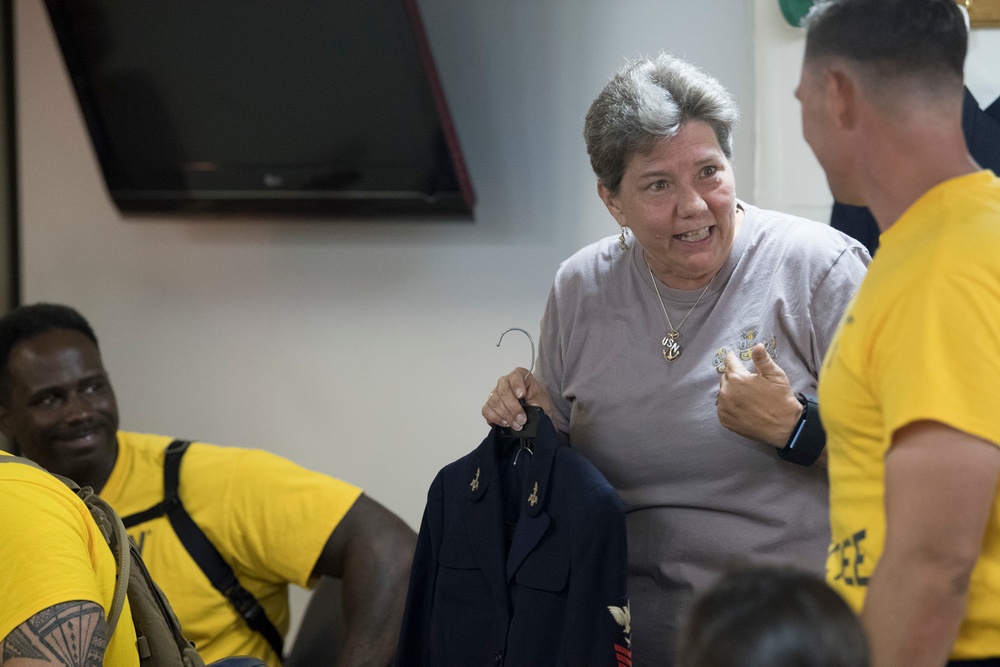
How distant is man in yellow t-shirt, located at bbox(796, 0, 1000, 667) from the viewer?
0.94m

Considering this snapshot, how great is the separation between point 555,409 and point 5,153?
2.30m

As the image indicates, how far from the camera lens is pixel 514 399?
1.80m

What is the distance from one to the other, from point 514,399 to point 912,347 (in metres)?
0.91

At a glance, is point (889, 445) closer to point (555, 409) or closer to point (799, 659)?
point (799, 659)

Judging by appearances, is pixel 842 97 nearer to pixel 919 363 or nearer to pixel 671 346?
pixel 919 363

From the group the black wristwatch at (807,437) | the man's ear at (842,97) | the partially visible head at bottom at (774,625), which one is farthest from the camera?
the black wristwatch at (807,437)

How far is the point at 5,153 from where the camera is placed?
3.36 m

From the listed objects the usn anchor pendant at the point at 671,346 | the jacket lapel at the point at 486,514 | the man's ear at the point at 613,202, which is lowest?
the jacket lapel at the point at 486,514

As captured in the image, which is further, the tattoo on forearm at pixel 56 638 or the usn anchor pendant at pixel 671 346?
the usn anchor pendant at pixel 671 346

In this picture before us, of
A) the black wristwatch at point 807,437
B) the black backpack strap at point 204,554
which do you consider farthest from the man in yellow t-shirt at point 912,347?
the black backpack strap at point 204,554

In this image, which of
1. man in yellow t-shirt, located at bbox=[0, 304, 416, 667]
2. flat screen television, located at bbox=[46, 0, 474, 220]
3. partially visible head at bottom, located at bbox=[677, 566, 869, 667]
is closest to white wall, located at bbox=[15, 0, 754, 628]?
flat screen television, located at bbox=[46, 0, 474, 220]

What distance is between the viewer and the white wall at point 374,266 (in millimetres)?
2711

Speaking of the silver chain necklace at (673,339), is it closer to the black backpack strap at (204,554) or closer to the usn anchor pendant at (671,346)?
the usn anchor pendant at (671,346)

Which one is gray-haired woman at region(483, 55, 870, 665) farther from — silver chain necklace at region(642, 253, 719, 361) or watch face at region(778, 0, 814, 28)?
watch face at region(778, 0, 814, 28)
